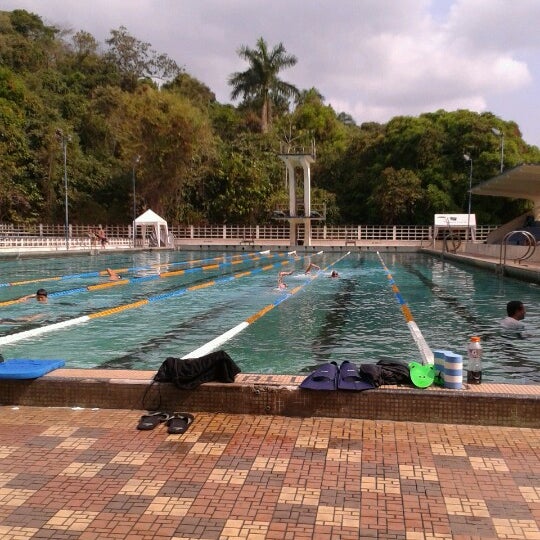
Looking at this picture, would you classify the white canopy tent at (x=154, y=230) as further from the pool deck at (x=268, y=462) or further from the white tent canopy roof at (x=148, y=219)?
the pool deck at (x=268, y=462)

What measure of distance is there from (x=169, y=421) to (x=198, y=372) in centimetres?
51

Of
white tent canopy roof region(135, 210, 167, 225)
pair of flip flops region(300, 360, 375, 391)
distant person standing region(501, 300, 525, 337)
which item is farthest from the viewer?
white tent canopy roof region(135, 210, 167, 225)

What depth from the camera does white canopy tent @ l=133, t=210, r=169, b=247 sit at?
121ft

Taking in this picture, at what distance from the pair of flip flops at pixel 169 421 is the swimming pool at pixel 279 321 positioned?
6.84 feet

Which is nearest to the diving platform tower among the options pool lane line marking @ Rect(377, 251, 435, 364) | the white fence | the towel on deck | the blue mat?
the white fence

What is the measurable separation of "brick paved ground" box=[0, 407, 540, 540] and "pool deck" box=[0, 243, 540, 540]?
0.01 meters

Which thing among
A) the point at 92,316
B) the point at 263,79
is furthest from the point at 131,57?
the point at 92,316

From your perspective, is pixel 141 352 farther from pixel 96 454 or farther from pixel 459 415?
pixel 459 415

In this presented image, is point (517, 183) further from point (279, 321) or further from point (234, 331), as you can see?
point (234, 331)

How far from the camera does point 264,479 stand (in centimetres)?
321

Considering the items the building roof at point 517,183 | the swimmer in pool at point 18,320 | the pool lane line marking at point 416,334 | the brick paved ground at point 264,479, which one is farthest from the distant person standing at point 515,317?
the building roof at point 517,183

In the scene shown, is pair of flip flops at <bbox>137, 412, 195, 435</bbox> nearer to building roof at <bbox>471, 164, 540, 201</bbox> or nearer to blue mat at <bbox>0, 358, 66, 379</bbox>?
blue mat at <bbox>0, 358, 66, 379</bbox>

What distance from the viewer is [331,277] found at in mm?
17797

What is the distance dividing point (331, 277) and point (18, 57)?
150 ft
